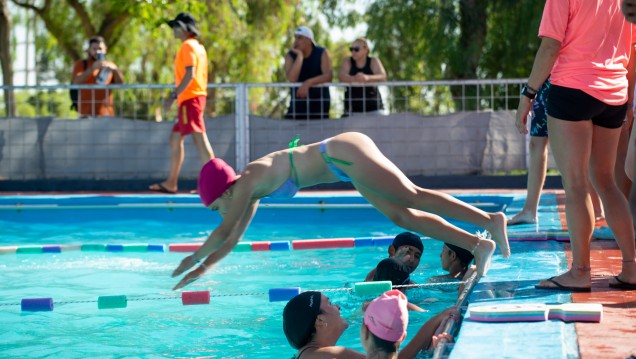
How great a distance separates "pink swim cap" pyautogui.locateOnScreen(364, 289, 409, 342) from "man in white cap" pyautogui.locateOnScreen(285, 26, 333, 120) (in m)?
9.61

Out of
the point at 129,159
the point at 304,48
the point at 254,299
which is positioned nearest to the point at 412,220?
the point at 254,299

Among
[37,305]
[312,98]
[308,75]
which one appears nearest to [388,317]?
[37,305]

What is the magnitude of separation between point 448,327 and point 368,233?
6.03 meters

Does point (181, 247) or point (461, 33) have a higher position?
point (461, 33)

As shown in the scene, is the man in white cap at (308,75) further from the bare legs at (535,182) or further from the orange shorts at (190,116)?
the bare legs at (535,182)

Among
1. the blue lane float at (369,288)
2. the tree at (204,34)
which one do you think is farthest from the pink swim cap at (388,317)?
the tree at (204,34)

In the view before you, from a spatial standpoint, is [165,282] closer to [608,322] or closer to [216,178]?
[216,178]

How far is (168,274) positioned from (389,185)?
3308 millimetres

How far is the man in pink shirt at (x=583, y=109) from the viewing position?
16.3ft

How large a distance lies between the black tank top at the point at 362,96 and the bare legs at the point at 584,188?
8590 mm

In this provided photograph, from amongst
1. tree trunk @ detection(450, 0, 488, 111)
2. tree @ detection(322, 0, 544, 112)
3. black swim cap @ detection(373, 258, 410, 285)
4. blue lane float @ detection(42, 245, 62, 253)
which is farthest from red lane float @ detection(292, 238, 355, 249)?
tree trunk @ detection(450, 0, 488, 111)

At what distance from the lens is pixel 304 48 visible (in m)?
13.5

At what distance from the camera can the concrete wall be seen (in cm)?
1374

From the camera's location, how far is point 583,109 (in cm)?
497
